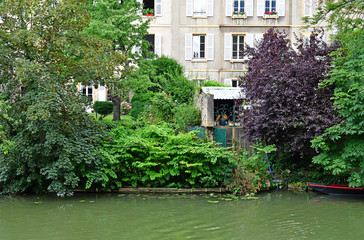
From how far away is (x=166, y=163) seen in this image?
41.5 ft

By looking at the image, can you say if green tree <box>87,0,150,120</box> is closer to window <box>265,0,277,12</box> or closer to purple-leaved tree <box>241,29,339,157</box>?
purple-leaved tree <box>241,29,339,157</box>

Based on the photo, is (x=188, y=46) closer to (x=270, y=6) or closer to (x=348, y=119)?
(x=270, y=6)

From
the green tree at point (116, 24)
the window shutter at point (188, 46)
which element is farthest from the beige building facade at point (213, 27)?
the green tree at point (116, 24)

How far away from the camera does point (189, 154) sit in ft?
41.4

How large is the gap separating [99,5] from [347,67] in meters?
10.5

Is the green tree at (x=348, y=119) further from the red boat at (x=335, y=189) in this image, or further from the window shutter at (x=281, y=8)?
the window shutter at (x=281, y=8)

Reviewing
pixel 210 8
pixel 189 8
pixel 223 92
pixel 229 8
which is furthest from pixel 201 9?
pixel 223 92

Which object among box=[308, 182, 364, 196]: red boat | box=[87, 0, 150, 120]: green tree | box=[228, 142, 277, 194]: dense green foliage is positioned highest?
box=[87, 0, 150, 120]: green tree

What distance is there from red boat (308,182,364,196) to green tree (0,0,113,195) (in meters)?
6.10

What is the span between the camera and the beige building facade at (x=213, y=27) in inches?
1102

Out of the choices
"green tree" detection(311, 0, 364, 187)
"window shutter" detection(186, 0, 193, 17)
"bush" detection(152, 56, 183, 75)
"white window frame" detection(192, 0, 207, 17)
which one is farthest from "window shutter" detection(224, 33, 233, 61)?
"green tree" detection(311, 0, 364, 187)

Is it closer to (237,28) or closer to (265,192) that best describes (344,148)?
(265,192)

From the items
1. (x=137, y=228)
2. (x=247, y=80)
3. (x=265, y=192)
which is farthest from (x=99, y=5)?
(x=137, y=228)

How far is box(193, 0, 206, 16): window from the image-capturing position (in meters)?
28.1
